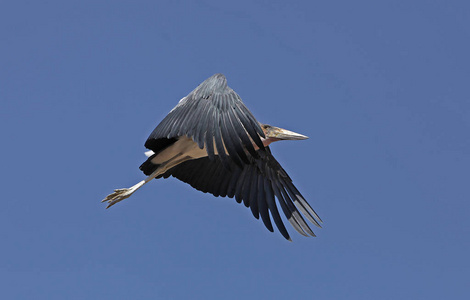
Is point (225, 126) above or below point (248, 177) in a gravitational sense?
below

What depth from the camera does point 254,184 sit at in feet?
59.7

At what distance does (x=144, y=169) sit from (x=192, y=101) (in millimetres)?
2795

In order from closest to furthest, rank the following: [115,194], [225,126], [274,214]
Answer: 1. [225,126]
2. [115,194]
3. [274,214]

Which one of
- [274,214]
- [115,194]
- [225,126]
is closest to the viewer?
[225,126]

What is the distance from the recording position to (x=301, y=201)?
18.0 metres

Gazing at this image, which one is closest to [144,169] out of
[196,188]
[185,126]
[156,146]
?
[156,146]

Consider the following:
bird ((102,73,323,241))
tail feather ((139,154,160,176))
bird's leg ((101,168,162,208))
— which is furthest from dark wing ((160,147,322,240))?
bird's leg ((101,168,162,208))

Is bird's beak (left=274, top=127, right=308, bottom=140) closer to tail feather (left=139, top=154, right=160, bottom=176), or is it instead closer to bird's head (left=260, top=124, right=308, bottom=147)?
bird's head (left=260, top=124, right=308, bottom=147)

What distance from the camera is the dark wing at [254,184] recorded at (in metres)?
17.8

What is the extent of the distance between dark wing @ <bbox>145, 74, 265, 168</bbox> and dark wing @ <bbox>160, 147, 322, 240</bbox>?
3.47m

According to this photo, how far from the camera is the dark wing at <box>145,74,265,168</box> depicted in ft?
44.0

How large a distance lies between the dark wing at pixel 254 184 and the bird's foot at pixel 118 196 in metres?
1.68

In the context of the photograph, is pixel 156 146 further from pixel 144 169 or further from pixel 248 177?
pixel 248 177

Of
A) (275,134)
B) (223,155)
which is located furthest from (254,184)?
(223,155)
